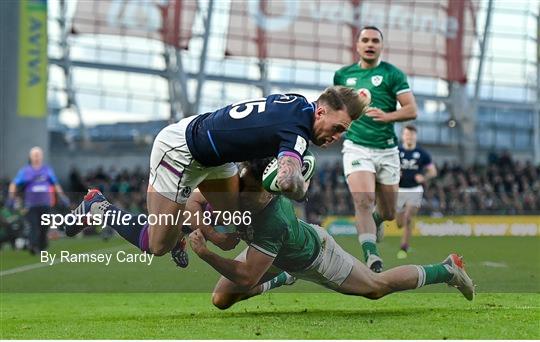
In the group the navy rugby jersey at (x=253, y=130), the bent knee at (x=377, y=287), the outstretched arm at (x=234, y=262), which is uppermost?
the navy rugby jersey at (x=253, y=130)

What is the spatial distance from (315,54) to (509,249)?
69.6ft

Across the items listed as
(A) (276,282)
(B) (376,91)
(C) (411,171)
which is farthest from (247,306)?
(C) (411,171)

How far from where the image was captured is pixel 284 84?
117 ft

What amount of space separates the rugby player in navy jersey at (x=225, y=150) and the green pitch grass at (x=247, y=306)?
35 centimetres

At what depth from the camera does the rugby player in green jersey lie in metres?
7.18

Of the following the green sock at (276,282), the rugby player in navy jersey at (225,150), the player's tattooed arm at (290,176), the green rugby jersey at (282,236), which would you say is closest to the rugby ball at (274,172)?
the rugby player in navy jersey at (225,150)

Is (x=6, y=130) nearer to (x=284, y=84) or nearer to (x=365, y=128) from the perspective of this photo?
(x=284, y=84)

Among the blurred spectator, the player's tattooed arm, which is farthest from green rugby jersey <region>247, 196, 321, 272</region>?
the blurred spectator

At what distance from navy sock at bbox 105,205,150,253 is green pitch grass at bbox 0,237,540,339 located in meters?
0.20

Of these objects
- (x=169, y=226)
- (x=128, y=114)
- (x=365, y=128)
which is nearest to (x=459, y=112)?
(x=128, y=114)

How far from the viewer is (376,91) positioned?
9.28 m

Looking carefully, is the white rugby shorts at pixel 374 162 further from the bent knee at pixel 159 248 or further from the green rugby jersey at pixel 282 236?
the bent knee at pixel 159 248

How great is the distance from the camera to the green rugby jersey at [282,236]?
7184 millimetres

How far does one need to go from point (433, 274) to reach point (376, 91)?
2.20 meters
